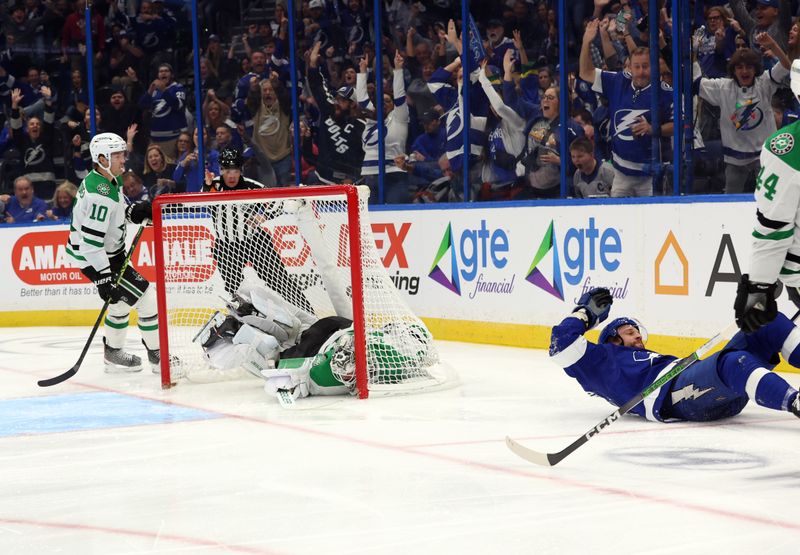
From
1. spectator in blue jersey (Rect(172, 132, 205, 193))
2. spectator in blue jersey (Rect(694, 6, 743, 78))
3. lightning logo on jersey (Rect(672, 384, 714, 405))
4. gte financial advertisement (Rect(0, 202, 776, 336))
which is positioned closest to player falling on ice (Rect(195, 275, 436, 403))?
gte financial advertisement (Rect(0, 202, 776, 336))

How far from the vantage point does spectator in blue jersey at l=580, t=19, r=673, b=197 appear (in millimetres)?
6293

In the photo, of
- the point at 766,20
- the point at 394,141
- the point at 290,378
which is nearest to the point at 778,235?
the point at 290,378

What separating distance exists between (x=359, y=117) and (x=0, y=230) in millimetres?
3214

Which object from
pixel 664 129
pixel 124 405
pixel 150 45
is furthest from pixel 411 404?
pixel 150 45

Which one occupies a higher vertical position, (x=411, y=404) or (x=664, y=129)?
(x=664, y=129)

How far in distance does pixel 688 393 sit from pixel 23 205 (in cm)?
766

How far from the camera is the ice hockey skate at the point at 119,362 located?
6.18 meters

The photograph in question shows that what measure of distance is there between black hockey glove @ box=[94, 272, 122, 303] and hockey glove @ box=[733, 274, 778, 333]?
3.67 m

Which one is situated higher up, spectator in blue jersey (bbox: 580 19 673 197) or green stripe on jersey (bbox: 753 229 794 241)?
spectator in blue jersey (bbox: 580 19 673 197)

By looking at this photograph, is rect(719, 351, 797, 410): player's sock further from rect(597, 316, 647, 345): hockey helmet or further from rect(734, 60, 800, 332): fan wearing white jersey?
rect(597, 316, 647, 345): hockey helmet

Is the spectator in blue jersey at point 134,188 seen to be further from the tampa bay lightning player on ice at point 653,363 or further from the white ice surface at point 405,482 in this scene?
the tampa bay lightning player on ice at point 653,363

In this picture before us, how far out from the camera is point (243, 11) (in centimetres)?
959

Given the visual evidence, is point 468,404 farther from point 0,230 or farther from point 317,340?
point 0,230

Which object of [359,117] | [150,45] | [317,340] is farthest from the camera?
[150,45]
